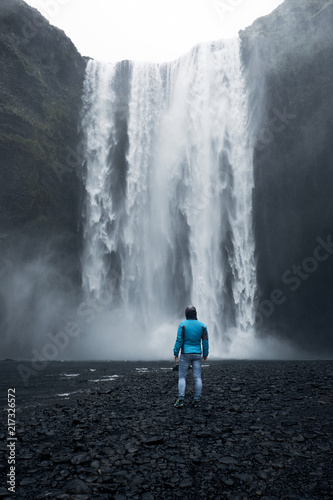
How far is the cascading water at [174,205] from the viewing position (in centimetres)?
2897

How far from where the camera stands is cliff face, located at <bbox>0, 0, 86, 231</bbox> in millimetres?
29219

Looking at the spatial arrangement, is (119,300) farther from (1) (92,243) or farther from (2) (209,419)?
(2) (209,419)

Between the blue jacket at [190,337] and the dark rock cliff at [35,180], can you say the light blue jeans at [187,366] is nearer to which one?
the blue jacket at [190,337]

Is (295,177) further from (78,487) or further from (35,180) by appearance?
(78,487)

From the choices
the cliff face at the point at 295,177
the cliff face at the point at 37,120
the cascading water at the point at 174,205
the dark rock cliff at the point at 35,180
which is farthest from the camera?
the cliff face at the point at 295,177

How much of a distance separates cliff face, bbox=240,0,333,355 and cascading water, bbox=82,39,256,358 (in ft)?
7.43

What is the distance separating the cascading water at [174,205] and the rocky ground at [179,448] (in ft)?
67.6

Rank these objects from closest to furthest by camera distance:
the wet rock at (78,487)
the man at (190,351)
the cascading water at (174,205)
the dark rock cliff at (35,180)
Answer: the wet rock at (78,487)
the man at (190,351)
the cascading water at (174,205)
the dark rock cliff at (35,180)

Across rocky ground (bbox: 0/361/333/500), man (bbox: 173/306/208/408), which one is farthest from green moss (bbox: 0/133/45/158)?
man (bbox: 173/306/208/408)

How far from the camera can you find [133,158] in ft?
107

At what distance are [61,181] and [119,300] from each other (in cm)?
1277

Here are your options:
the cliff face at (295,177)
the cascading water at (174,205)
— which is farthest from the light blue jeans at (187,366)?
the cliff face at (295,177)

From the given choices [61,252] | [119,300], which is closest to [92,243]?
[61,252]

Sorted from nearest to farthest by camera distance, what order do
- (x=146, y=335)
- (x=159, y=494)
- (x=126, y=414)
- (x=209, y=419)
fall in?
(x=159, y=494) → (x=209, y=419) → (x=126, y=414) → (x=146, y=335)
